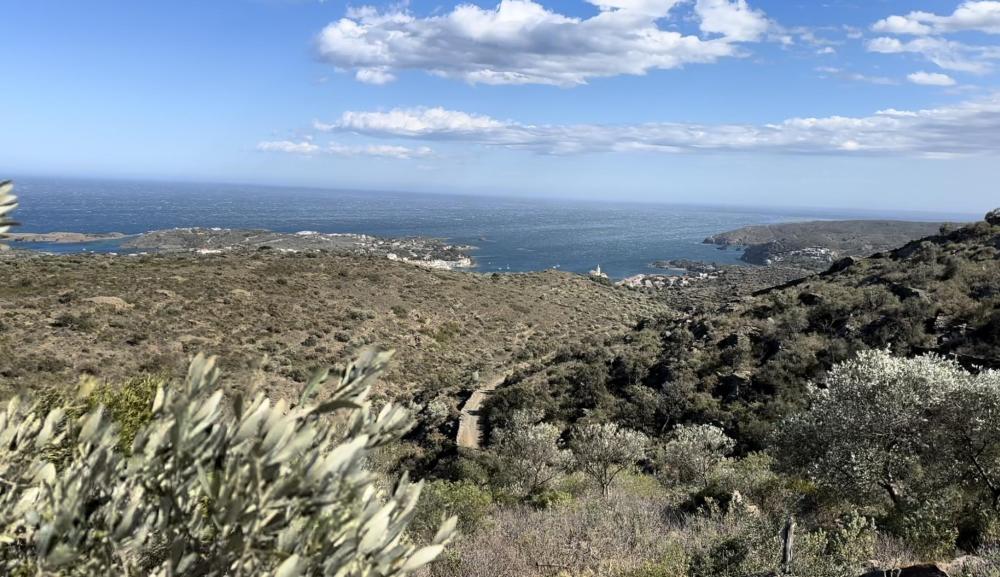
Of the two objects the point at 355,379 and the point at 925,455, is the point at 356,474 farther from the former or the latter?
the point at 925,455

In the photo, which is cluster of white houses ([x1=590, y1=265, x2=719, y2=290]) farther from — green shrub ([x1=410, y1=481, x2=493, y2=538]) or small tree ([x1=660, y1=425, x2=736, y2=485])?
green shrub ([x1=410, y1=481, x2=493, y2=538])

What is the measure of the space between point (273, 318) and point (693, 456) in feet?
78.5

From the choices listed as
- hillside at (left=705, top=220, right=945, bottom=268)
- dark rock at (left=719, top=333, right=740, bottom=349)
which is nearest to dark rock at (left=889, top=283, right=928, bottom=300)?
dark rock at (left=719, top=333, right=740, bottom=349)

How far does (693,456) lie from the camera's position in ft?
44.7

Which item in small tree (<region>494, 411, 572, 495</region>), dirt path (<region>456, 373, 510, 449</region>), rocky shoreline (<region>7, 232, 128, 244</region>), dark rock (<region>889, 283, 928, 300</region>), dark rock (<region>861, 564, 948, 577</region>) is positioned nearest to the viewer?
dark rock (<region>861, 564, 948, 577</region>)

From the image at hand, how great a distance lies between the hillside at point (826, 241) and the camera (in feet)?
335

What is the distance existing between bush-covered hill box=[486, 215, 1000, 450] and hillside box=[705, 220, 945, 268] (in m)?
74.8

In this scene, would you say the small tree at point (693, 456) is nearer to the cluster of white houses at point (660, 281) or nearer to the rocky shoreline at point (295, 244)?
the cluster of white houses at point (660, 281)

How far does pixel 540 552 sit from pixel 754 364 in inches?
623

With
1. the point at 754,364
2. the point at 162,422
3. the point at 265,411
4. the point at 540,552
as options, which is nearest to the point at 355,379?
the point at 265,411

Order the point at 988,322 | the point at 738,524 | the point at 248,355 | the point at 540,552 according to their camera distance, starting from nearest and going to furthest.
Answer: the point at 540,552 < the point at 738,524 < the point at 988,322 < the point at 248,355

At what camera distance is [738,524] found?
9.25 meters

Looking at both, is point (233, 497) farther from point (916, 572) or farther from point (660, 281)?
point (660, 281)

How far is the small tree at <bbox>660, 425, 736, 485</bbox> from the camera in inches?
534
